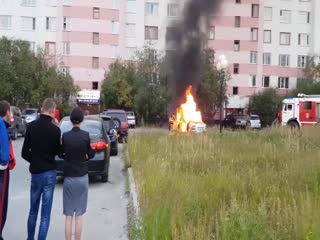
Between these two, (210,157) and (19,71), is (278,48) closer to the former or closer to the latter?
(19,71)

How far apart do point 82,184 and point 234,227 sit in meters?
2.25

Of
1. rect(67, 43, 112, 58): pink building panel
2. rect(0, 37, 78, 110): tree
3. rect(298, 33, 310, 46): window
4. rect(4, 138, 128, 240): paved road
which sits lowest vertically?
rect(4, 138, 128, 240): paved road

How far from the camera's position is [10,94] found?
1906 inches

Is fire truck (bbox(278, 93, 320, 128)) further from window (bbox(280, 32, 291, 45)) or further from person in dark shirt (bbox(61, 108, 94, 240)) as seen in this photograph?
person in dark shirt (bbox(61, 108, 94, 240))

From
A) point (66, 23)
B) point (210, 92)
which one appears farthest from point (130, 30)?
point (210, 92)

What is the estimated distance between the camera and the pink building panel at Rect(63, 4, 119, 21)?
70.7 m

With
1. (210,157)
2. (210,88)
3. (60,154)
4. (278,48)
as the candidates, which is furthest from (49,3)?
(60,154)

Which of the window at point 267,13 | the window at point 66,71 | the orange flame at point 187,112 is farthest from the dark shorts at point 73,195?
the window at point 267,13

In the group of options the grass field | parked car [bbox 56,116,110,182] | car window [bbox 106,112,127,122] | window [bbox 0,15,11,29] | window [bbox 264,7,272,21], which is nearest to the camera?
the grass field

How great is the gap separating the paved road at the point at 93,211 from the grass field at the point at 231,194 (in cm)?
65

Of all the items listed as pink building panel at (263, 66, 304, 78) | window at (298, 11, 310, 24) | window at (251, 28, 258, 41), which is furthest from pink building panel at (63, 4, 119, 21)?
window at (298, 11, 310, 24)

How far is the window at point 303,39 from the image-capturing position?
7900 centimetres

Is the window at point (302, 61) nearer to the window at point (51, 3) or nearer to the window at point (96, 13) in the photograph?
the window at point (96, 13)

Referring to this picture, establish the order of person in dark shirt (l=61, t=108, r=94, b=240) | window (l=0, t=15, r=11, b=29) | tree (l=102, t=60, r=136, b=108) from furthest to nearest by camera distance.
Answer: window (l=0, t=15, r=11, b=29) < tree (l=102, t=60, r=136, b=108) < person in dark shirt (l=61, t=108, r=94, b=240)
